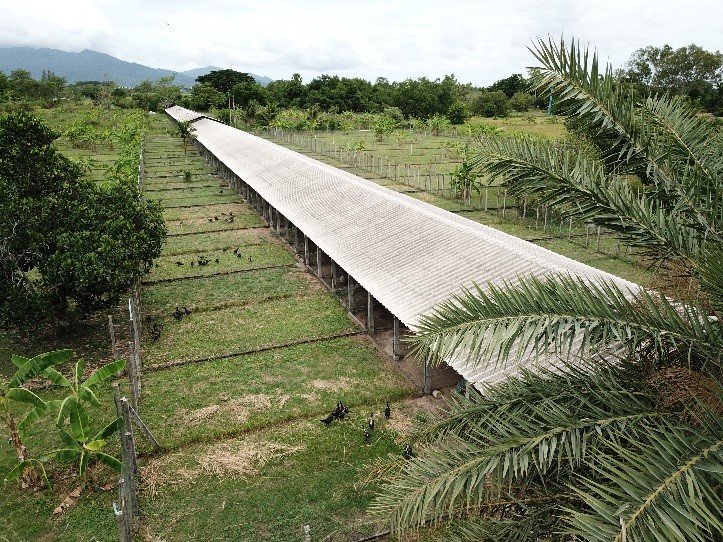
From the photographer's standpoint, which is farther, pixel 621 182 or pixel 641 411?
pixel 621 182

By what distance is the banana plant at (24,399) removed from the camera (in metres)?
9.59

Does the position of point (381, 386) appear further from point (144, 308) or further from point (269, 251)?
point (269, 251)

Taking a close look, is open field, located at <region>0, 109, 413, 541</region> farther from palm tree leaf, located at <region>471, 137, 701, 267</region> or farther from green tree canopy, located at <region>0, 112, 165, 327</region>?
palm tree leaf, located at <region>471, 137, 701, 267</region>

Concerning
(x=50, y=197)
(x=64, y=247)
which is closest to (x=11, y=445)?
(x=64, y=247)

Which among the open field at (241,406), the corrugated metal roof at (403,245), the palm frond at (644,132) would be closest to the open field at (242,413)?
the open field at (241,406)

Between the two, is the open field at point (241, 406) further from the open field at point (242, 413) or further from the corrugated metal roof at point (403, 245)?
the corrugated metal roof at point (403, 245)

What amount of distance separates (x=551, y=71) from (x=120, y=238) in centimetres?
1235

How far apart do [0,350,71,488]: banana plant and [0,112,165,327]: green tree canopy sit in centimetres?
380

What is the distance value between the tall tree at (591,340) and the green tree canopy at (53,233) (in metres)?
10.6

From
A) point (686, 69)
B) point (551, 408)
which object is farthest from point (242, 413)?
point (686, 69)

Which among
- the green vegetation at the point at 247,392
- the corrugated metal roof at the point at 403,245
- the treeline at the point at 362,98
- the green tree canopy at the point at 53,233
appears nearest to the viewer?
the green vegetation at the point at 247,392

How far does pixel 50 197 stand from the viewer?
14.7 m

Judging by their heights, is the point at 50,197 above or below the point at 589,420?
above

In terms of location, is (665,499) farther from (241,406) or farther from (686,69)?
(686,69)
